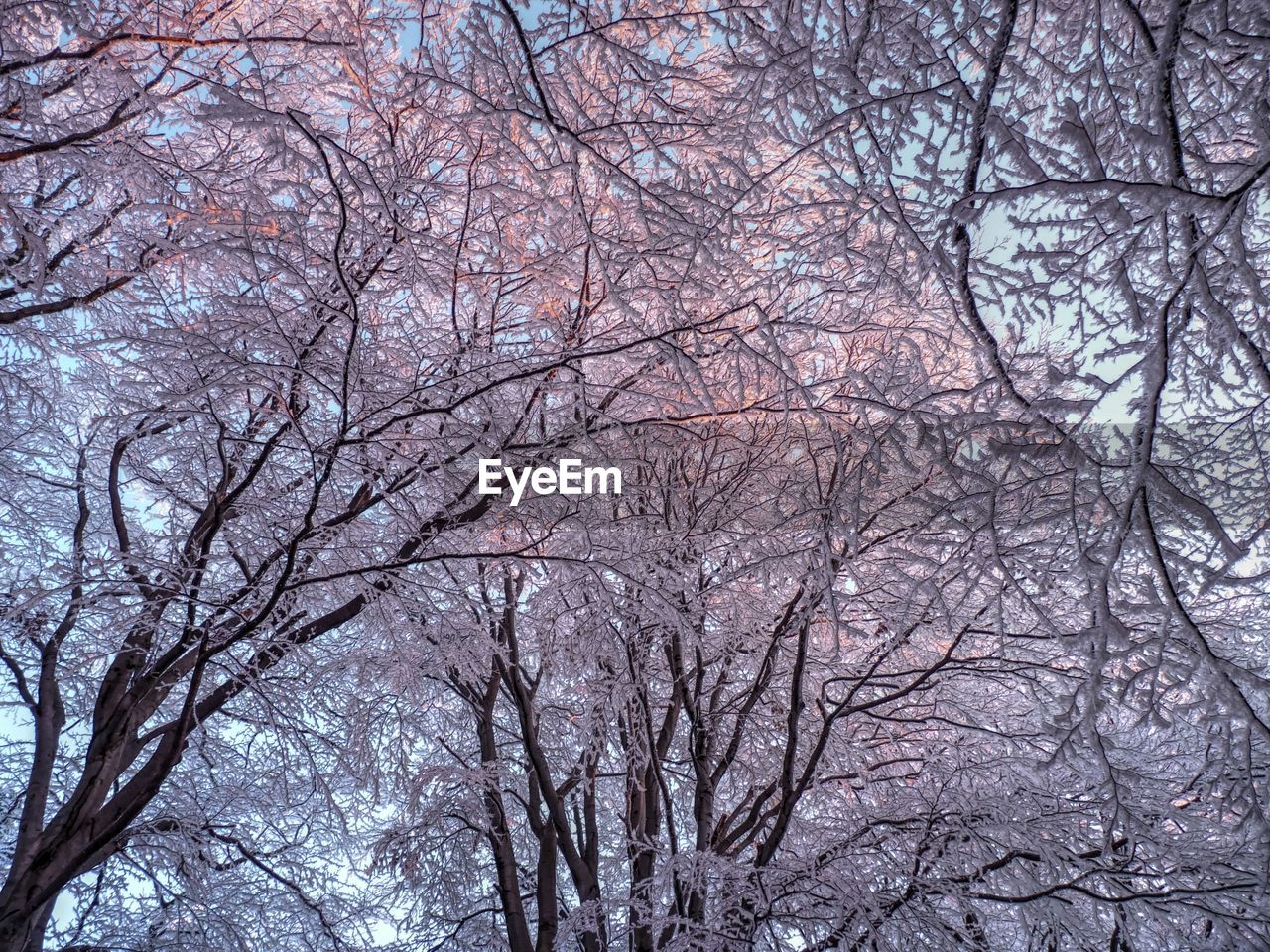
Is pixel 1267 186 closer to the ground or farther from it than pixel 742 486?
closer to the ground

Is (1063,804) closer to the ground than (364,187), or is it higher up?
closer to the ground

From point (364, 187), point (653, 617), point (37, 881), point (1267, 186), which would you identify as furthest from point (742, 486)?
point (37, 881)

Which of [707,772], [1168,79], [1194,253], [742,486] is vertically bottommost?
[707,772]

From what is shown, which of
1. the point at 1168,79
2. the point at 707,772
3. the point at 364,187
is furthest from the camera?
the point at 707,772

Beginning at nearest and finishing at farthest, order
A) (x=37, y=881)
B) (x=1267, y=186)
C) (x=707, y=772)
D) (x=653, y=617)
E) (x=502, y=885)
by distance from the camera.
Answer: (x=1267, y=186) < (x=37, y=881) < (x=653, y=617) < (x=707, y=772) < (x=502, y=885)

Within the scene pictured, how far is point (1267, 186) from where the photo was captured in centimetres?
184

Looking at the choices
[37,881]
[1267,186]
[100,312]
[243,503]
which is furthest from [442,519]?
[1267,186]

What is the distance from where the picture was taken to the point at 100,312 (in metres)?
5.11

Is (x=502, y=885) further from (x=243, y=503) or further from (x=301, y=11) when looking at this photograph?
(x=301, y=11)

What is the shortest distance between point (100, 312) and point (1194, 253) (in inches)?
233

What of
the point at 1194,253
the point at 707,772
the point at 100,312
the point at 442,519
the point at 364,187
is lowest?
the point at 707,772

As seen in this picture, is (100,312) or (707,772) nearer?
(707,772)

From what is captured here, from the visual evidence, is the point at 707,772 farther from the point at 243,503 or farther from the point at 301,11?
the point at 301,11

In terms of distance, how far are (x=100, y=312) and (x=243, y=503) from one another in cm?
219
